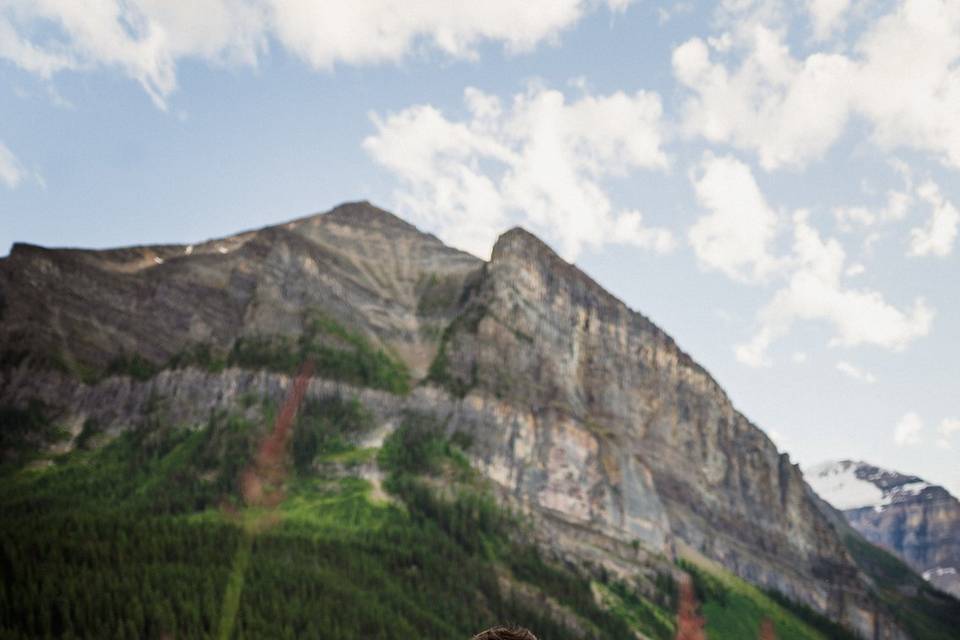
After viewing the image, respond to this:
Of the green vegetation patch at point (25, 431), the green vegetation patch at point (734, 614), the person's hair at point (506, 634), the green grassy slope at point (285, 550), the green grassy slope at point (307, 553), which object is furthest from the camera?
the green vegetation patch at point (734, 614)

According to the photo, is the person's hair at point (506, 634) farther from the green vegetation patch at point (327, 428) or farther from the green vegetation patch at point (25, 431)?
the green vegetation patch at point (25, 431)

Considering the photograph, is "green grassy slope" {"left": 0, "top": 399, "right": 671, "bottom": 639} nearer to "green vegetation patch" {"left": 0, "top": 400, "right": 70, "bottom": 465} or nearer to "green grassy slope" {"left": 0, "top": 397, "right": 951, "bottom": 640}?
"green grassy slope" {"left": 0, "top": 397, "right": 951, "bottom": 640}

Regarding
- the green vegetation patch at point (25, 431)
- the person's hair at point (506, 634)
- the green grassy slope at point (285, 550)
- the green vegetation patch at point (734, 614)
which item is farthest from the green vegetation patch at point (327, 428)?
the person's hair at point (506, 634)

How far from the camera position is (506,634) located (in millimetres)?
5160

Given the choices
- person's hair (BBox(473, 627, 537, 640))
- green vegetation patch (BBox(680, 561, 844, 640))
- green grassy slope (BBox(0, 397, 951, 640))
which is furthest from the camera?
green vegetation patch (BBox(680, 561, 844, 640))

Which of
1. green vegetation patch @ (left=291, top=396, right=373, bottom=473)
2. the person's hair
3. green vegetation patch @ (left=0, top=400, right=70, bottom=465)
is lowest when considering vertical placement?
the person's hair

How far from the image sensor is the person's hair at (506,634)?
4.96 metres

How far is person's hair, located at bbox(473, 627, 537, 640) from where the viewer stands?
16.3 ft

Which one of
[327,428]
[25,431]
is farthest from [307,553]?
[25,431]

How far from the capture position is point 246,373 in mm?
190125

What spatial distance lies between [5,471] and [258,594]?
77.6 meters

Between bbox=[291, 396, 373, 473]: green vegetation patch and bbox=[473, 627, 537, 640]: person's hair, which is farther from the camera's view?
bbox=[291, 396, 373, 473]: green vegetation patch

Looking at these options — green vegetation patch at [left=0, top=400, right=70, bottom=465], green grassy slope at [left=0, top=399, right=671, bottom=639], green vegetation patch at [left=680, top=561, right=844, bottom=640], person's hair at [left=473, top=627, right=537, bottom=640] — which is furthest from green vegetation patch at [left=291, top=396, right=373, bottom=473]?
person's hair at [left=473, top=627, right=537, bottom=640]

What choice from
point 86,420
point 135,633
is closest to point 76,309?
point 86,420
